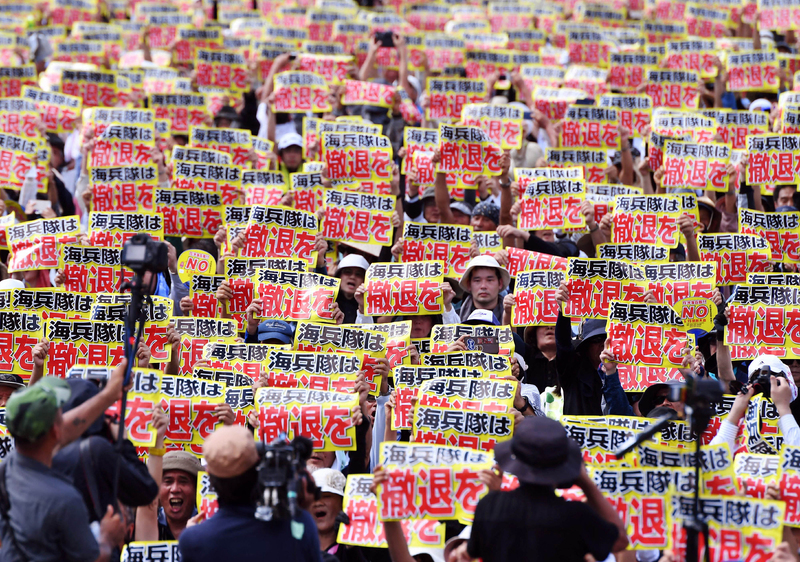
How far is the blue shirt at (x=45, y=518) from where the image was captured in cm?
495

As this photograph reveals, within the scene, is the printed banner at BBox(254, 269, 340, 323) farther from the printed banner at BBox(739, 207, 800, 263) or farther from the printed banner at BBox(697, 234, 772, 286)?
the printed banner at BBox(739, 207, 800, 263)

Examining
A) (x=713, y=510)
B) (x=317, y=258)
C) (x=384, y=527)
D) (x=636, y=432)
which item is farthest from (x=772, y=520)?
(x=317, y=258)

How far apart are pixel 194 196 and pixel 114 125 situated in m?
1.82

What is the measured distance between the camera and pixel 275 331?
9234 mm

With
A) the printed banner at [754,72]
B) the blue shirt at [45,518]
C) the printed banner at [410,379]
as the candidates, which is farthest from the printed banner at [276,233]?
the printed banner at [754,72]

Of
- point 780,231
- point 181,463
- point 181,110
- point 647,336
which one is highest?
point 181,110

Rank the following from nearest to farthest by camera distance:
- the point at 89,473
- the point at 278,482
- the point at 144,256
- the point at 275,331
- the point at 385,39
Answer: the point at 278,482
the point at 89,473
the point at 144,256
the point at 275,331
the point at 385,39

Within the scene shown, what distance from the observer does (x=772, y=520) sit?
6.00 metres

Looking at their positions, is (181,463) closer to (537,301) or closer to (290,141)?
(537,301)

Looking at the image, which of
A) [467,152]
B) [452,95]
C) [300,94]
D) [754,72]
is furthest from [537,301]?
[754,72]

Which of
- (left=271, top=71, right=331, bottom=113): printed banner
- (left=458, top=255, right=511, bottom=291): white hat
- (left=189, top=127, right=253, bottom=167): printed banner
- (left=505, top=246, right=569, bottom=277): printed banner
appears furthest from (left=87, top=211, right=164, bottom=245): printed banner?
(left=271, top=71, right=331, bottom=113): printed banner

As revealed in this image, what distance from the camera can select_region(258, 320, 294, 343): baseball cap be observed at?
29.9 ft

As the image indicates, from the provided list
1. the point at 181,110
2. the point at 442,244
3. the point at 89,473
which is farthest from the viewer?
the point at 181,110

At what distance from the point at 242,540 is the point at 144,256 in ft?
5.05
